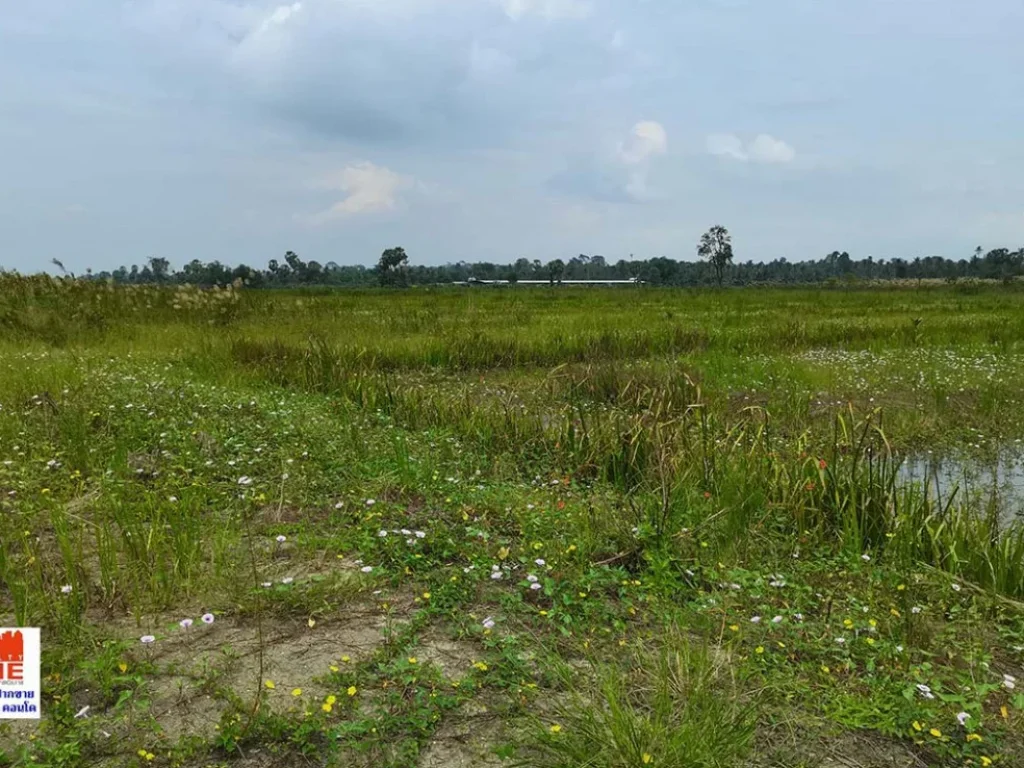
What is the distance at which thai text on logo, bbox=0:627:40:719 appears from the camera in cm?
240

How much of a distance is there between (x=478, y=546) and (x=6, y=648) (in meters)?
2.22

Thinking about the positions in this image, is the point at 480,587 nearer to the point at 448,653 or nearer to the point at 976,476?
the point at 448,653

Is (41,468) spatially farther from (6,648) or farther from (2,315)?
(2,315)

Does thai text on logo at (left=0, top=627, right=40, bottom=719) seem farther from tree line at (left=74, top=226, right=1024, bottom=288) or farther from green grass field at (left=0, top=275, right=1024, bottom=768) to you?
tree line at (left=74, top=226, right=1024, bottom=288)

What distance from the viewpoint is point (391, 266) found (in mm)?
61625

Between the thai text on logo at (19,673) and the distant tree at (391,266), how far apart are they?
5952cm

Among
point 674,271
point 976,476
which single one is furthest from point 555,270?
point 976,476

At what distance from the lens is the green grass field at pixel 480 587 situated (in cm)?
235

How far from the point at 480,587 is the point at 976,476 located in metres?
5.72

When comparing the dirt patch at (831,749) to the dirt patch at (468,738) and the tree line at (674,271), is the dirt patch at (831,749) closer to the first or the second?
the dirt patch at (468,738)

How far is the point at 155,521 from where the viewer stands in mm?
3654

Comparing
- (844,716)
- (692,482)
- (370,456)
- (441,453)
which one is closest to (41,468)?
(370,456)

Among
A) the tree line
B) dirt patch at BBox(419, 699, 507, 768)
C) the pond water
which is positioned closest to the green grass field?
dirt patch at BBox(419, 699, 507, 768)

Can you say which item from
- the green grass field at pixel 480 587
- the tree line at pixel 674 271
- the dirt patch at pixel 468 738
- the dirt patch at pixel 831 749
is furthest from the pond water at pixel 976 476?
the tree line at pixel 674 271
